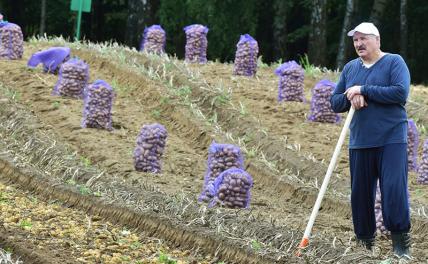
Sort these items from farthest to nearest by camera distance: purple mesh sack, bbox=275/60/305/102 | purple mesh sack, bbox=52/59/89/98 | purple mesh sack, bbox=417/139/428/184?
purple mesh sack, bbox=275/60/305/102 → purple mesh sack, bbox=52/59/89/98 → purple mesh sack, bbox=417/139/428/184

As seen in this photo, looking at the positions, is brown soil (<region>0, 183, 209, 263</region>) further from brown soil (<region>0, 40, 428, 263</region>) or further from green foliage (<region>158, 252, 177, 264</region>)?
brown soil (<region>0, 40, 428, 263</region>)

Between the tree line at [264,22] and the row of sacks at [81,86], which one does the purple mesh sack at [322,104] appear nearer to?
the row of sacks at [81,86]

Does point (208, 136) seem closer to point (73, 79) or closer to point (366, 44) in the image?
point (73, 79)

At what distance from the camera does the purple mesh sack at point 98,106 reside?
39.3 ft

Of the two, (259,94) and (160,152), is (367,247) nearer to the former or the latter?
(160,152)

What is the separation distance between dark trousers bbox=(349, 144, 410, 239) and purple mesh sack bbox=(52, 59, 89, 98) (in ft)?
20.7

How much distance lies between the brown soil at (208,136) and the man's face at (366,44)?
4.55 feet

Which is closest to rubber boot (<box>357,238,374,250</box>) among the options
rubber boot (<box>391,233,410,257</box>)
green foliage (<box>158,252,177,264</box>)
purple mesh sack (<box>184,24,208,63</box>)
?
rubber boot (<box>391,233,410,257</box>)

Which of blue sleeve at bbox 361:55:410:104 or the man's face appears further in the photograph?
the man's face

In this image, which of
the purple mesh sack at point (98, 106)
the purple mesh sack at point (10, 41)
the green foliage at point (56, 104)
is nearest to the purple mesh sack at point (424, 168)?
the purple mesh sack at point (98, 106)

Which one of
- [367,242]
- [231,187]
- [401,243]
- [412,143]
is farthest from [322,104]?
[401,243]

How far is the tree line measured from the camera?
26000 mm

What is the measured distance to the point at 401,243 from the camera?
7.55 metres

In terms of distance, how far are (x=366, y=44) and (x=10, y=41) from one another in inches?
348
